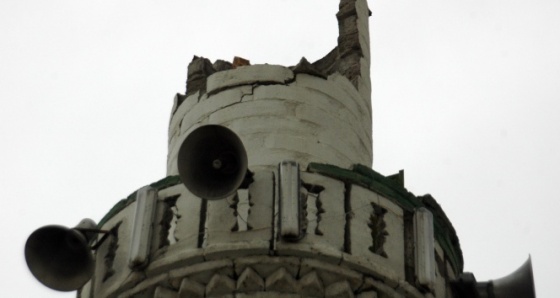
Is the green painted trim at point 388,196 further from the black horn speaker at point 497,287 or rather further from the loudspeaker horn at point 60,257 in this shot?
the loudspeaker horn at point 60,257

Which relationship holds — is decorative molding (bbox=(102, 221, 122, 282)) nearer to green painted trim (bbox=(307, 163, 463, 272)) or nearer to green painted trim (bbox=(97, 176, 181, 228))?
green painted trim (bbox=(97, 176, 181, 228))

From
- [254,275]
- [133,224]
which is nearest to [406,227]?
[254,275]

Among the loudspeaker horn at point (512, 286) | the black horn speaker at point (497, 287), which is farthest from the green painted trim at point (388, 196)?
the loudspeaker horn at point (512, 286)

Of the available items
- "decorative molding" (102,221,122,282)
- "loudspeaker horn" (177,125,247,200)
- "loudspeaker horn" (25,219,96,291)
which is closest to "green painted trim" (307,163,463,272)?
"loudspeaker horn" (177,125,247,200)

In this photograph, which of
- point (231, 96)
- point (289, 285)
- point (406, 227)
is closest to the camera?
point (289, 285)

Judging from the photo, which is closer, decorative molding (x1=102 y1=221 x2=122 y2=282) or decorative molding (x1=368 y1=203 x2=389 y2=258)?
decorative molding (x1=368 y1=203 x2=389 y2=258)

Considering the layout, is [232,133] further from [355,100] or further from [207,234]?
[355,100]

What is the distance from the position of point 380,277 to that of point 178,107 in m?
3.95

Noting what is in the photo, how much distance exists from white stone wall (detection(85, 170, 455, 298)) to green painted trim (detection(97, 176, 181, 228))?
0.18 metres

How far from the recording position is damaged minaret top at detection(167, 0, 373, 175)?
16.6 meters

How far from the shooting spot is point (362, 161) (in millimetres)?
17344

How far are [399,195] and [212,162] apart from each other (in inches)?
83.3

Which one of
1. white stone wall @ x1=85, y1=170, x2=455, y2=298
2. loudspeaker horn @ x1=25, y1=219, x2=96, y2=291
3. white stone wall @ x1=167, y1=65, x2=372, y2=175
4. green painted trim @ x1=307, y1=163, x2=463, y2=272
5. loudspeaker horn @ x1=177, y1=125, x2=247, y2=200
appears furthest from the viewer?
white stone wall @ x1=167, y1=65, x2=372, y2=175

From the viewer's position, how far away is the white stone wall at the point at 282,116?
16578 mm
